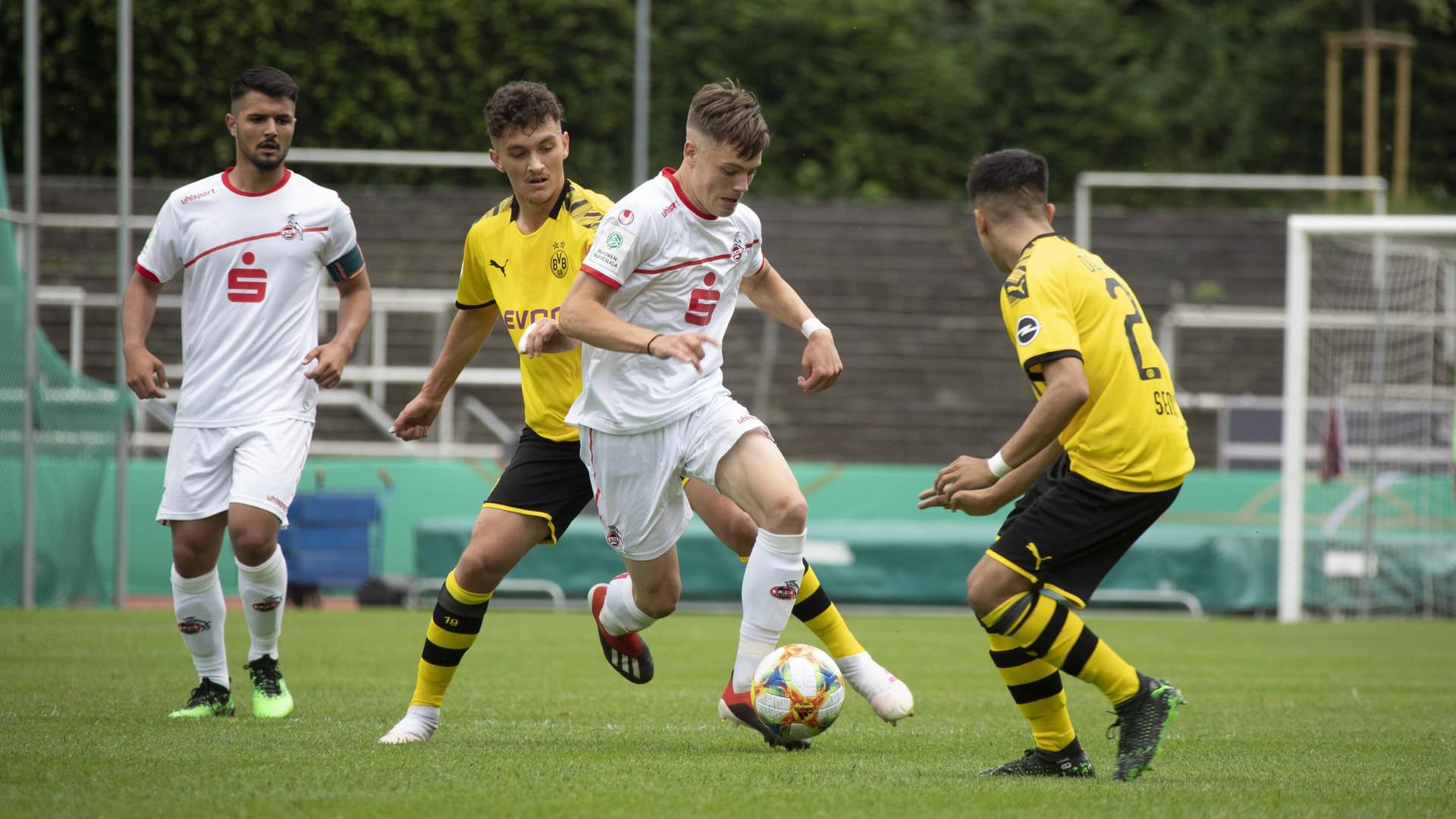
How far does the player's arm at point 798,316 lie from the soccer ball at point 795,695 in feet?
3.20

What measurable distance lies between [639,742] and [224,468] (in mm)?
2033

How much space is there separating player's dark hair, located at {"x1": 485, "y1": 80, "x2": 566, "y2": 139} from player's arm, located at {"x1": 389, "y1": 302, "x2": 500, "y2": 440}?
0.74 m

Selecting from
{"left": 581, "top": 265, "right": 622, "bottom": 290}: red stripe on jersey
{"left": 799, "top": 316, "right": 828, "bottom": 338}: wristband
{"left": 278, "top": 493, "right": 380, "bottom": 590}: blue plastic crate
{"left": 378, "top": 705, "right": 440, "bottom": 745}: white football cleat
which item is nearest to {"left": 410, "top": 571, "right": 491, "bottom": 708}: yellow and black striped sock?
{"left": 378, "top": 705, "right": 440, "bottom": 745}: white football cleat

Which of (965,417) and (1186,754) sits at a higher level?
(1186,754)

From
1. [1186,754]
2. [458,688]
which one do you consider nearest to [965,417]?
[458,688]

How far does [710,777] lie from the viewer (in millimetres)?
4844

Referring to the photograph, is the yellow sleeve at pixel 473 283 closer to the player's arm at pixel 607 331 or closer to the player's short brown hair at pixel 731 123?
the player's arm at pixel 607 331

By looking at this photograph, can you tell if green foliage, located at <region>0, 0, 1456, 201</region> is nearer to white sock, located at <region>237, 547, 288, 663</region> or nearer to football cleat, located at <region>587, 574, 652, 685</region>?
white sock, located at <region>237, 547, 288, 663</region>

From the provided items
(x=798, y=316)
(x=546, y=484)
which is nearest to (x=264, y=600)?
(x=546, y=484)

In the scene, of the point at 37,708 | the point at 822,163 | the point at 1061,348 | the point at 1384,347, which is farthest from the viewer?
the point at 822,163

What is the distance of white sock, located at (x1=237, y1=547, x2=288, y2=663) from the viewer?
645 cm

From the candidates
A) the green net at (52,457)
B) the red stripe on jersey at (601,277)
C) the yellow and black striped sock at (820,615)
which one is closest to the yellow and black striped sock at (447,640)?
the yellow and black striped sock at (820,615)

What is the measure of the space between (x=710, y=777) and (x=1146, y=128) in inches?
1149

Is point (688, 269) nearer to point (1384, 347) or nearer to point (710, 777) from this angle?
point (710, 777)
